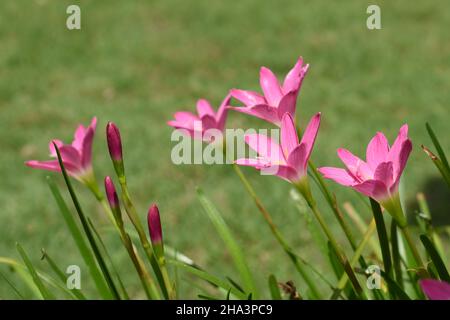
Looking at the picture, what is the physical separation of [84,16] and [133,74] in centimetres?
112

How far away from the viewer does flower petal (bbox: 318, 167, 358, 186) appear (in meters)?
0.84

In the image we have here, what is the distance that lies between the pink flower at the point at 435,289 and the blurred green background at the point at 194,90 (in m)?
1.97

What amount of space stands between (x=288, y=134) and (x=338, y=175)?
87mm

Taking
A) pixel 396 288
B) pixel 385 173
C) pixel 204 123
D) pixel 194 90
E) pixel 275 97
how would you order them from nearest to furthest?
pixel 385 173
pixel 396 288
pixel 275 97
pixel 204 123
pixel 194 90

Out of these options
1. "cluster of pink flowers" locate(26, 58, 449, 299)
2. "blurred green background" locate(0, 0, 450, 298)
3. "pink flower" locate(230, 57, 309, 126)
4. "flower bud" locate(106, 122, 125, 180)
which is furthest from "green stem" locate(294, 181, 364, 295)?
"blurred green background" locate(0, 0, 450, 298)

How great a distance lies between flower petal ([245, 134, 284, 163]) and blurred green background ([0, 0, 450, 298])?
1.78 metres

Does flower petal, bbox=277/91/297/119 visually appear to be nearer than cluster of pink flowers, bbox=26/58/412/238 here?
No

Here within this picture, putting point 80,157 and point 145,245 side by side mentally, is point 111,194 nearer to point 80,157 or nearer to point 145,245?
point 145,245

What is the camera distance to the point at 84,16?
5.23 m

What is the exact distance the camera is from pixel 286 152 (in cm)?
91

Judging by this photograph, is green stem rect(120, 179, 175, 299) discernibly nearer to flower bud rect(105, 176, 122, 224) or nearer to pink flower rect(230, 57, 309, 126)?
flower bud rect(105, 176, 122, 224)

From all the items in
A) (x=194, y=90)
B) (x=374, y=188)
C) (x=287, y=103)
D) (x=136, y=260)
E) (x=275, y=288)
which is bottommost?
(x=275, y=288)

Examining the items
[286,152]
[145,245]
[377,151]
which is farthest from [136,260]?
[377,151]

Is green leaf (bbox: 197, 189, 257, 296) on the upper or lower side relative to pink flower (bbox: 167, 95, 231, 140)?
lower
